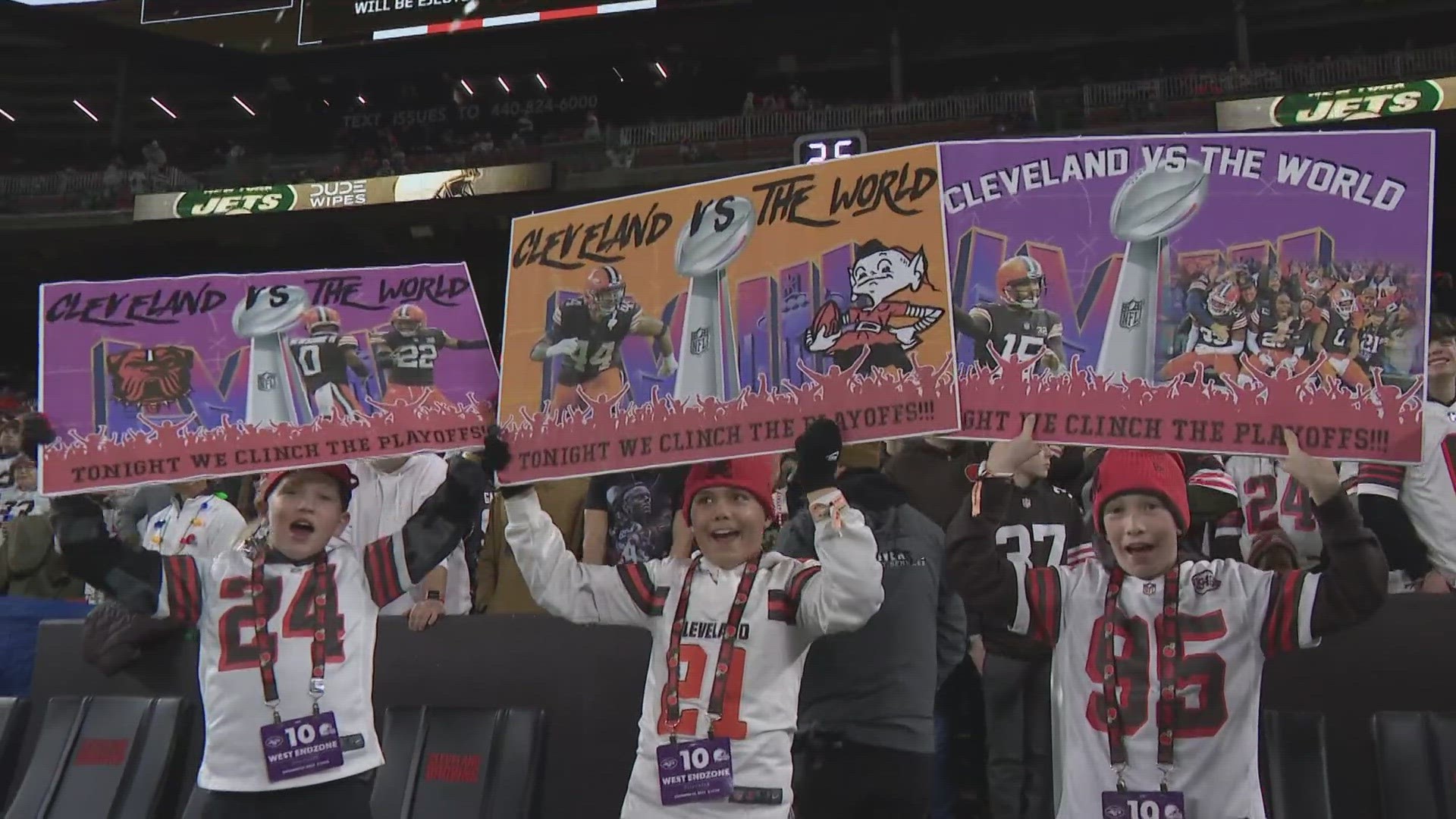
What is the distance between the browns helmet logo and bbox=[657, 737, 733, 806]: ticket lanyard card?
1.95m

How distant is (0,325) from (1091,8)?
21339 mm

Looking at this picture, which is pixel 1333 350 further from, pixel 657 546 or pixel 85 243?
pixel 85 243

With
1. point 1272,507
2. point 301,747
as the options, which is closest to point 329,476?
point 301,747

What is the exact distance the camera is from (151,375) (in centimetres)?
367

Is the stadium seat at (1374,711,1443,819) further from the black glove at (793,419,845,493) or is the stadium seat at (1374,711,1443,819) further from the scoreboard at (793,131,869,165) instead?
the scoreboard at (793,131,869,165)

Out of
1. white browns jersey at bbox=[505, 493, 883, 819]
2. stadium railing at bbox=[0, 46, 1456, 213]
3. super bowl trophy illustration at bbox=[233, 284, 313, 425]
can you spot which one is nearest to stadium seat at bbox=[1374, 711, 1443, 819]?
white browns jersey at bbox=[505, 493, 883, 819]

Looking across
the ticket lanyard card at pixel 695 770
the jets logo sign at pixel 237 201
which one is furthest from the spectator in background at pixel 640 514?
the jets logo sign at pixel 237 201

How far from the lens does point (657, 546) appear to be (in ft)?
14.6

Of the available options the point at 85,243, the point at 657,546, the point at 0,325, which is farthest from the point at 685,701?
the point at 0,325

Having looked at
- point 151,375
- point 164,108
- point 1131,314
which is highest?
point 164,108

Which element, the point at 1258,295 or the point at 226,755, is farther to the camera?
the point at 226,755

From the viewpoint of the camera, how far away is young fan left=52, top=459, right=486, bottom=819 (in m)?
3.05

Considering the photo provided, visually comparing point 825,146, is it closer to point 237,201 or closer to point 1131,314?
point 1131,314

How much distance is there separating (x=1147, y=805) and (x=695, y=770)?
1025mm
